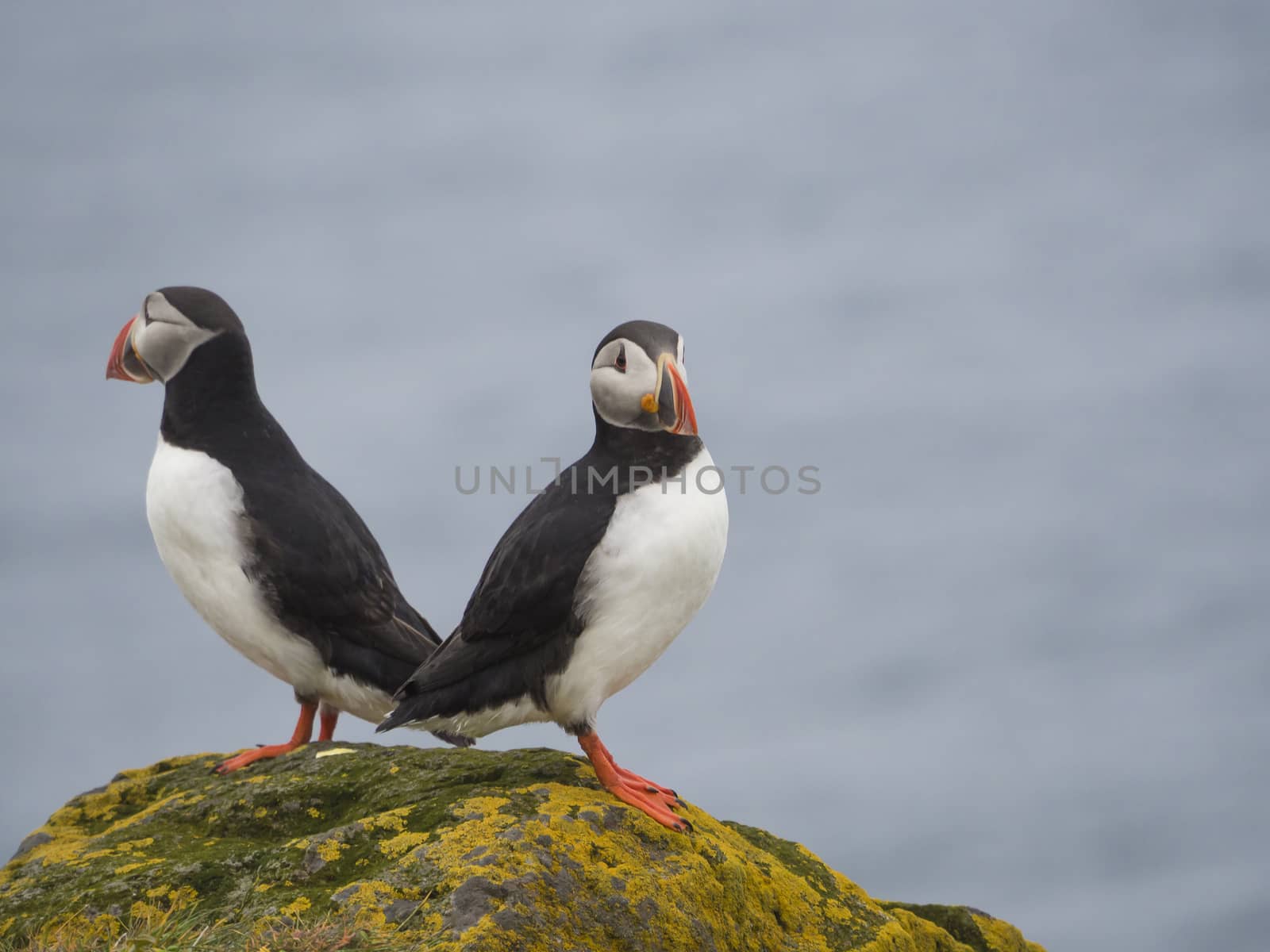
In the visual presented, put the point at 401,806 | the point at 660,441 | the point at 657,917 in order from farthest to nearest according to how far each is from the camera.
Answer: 1. the point at 660,441
2. the point at 401,806
3. the point at 657,917

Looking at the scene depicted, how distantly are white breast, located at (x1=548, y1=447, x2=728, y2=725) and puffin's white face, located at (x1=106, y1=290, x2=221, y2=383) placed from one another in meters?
2.71

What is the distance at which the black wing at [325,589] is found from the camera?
22.7ft

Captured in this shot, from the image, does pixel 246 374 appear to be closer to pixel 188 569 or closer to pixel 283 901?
pixel 188 569

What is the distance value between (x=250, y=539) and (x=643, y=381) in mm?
2386

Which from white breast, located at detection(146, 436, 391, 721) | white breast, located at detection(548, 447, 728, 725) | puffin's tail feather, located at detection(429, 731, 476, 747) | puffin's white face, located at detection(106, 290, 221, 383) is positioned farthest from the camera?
puffin's white face, located at detection(106, 290, 221, 383)

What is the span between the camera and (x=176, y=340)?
7090mm

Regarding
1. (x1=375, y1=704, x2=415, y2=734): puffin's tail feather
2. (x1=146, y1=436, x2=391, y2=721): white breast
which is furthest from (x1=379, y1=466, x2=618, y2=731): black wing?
(x1=146, y1=436, x2=391, y2=721): white breast

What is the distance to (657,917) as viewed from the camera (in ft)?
15.9

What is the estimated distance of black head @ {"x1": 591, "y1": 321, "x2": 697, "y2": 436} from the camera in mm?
5586

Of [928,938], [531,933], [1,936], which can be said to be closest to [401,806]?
[531,933]

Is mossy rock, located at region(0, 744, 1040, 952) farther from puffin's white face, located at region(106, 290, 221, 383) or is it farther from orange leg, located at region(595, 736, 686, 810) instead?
puffin's white face, located at region(106, 290, 221, 383)

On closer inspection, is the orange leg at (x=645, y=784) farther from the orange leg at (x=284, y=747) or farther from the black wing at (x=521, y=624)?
the orange leg at (x=284, y=747)

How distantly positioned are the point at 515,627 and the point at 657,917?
1321 mm

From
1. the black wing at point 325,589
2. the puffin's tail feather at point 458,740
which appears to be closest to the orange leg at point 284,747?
the black wing at point 325,589
